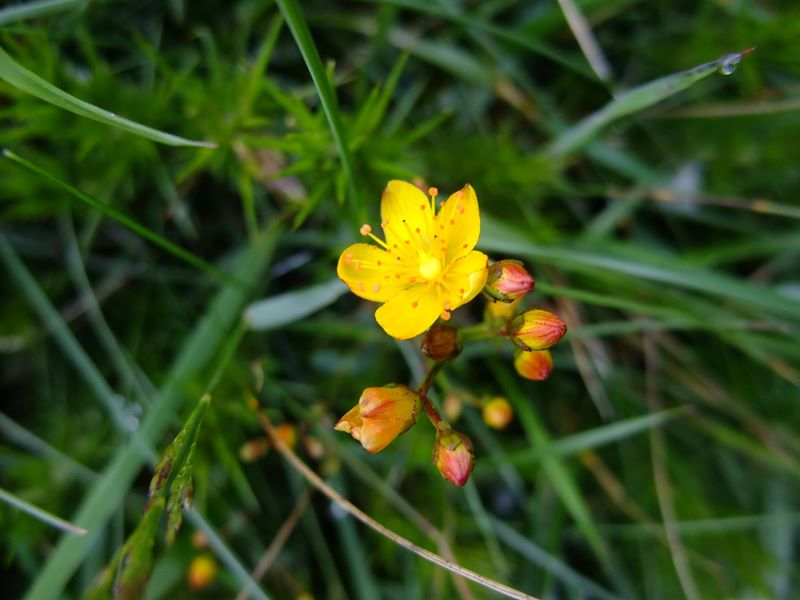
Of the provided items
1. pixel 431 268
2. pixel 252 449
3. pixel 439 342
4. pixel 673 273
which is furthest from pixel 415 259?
pixel 252 449

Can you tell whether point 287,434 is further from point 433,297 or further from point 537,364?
point 537,364

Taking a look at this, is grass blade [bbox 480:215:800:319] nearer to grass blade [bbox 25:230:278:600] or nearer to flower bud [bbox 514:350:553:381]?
flower bud [bbox 514:350:553:381]

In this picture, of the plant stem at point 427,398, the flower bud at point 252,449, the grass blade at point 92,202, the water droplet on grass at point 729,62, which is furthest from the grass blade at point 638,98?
the flower bud at point 252,449

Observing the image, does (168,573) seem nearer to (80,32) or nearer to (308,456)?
(308,456)

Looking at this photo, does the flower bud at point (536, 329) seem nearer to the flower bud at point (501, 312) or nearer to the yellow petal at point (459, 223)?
the flower bud at point (501, 312)

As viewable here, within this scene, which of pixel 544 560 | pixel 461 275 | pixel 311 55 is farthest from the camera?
pixel 544 560

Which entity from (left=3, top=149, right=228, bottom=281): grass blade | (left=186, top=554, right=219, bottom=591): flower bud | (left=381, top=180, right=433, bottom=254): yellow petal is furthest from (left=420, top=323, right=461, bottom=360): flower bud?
(left=186, top=554, right=219, bottom=591): flower bud
